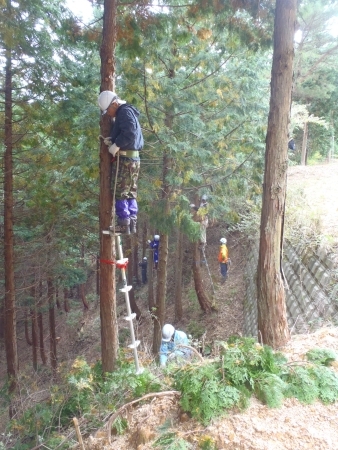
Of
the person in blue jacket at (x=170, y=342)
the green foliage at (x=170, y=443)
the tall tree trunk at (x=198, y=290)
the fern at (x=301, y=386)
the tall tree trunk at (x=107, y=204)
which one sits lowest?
the tall tree trunk at (x=198, y=290)

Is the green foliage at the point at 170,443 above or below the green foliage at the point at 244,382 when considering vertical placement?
below

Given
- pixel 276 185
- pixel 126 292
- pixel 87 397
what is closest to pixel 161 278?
pixel 87 397

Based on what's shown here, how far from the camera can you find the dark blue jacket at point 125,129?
4.04 metres

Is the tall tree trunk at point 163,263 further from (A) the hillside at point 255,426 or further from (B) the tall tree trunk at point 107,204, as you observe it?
(A) the hillside at point 255,426

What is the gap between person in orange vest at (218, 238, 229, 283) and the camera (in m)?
13.3

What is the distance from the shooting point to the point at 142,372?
13.8ft

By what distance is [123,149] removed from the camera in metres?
4.23

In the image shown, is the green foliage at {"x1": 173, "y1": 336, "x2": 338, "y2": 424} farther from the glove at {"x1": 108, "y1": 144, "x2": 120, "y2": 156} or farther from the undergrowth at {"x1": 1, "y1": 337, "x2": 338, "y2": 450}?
the glove at {"x1": 108, "y1": 144, "x2": 120, "y2": 156}

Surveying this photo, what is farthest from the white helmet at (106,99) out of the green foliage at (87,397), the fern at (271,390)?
the fern at (271,390)

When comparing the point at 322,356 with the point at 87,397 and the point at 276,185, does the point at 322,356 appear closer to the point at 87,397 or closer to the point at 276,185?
the point at 276,185

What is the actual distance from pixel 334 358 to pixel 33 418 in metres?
4.06

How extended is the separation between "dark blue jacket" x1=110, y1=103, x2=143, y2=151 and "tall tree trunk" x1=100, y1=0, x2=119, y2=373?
0.88 ft

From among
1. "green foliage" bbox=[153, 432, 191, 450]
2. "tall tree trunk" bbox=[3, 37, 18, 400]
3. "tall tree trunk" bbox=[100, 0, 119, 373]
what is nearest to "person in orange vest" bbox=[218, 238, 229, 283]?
"tall tree trunk" bbox=[3, 37, 18, 400]

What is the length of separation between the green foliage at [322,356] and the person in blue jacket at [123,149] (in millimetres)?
2639
